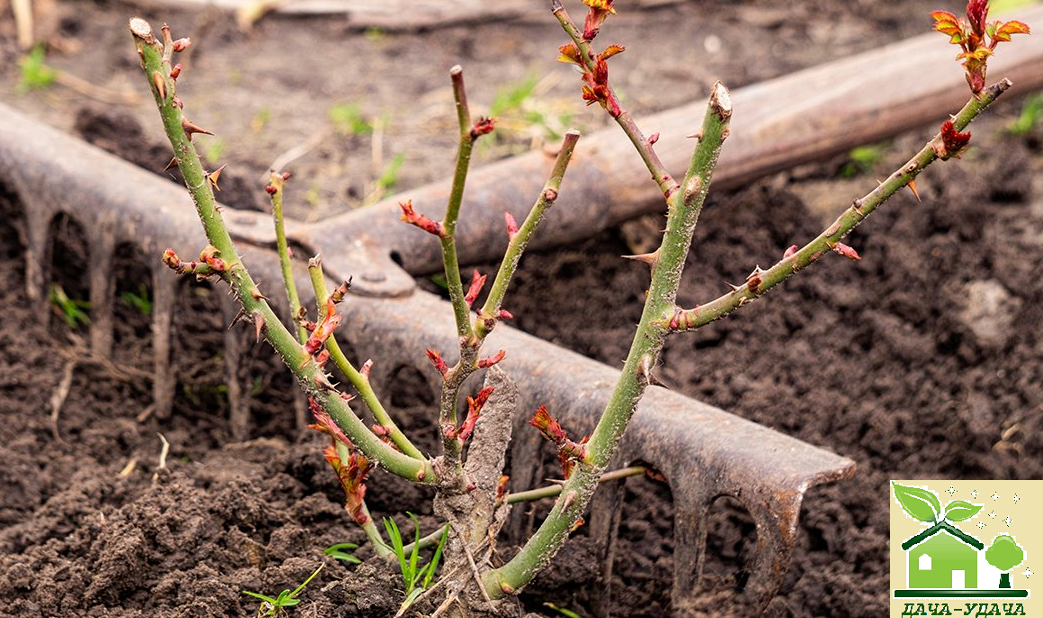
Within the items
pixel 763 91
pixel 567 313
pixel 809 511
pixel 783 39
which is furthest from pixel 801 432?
pixel 783 39

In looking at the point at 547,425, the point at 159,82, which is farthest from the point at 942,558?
the point at 159,82

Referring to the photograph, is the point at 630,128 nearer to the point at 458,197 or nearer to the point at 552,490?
the point at 458,197

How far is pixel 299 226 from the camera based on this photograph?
8.30 feet

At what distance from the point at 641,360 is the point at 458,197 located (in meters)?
0.38

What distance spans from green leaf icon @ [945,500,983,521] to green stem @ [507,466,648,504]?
0.47 m

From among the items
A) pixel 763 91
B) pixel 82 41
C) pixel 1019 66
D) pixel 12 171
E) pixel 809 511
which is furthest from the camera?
pixel 82 41

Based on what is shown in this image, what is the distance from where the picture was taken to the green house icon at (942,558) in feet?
6.09

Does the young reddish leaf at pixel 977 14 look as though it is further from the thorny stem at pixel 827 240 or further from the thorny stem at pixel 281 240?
the thorny stem at pixel 281 240

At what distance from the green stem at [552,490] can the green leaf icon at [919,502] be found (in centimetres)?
40

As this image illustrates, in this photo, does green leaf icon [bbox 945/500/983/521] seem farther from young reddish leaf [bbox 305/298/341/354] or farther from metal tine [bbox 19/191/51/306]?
metal tine [bbox 19/191/51/306]

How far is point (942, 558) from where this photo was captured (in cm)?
187

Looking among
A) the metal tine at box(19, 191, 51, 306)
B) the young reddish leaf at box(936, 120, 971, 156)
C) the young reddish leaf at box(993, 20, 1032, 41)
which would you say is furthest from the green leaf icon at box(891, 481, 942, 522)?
the metal tine at box(19, 191, 51, 306)

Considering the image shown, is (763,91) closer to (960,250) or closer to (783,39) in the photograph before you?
(960,250)

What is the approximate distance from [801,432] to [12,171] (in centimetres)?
192
